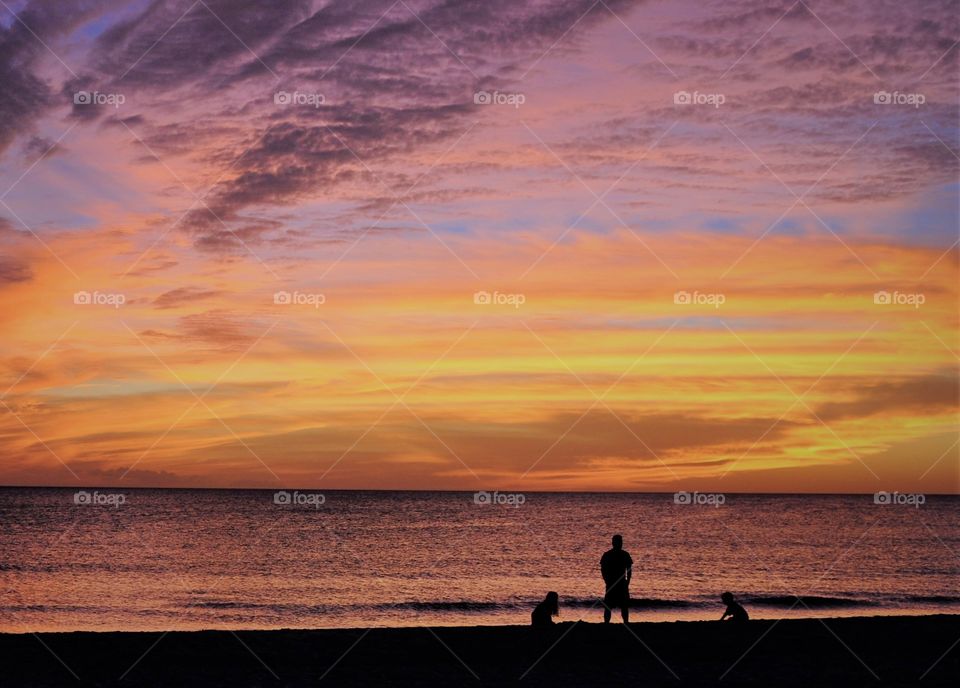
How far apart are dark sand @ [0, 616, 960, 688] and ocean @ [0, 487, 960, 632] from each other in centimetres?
1554

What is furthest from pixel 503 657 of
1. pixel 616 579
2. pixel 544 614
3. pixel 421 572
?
pixel 421 572

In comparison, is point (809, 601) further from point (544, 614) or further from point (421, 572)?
point (544, 614)

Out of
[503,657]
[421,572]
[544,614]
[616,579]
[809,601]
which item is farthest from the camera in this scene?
[421,572]

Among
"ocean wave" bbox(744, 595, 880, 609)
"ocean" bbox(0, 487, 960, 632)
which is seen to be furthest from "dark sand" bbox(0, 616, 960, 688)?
"ocean wave" bbox(744, 595, 880, 609)

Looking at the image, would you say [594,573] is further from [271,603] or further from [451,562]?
[271,603]

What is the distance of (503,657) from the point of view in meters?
17.5

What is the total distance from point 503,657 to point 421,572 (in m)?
38.1

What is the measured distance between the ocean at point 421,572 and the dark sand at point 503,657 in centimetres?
1554

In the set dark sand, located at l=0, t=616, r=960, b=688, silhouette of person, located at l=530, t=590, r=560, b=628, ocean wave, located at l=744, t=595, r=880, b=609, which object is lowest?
dark sand, located at l=0, t=616, r=960, b=688

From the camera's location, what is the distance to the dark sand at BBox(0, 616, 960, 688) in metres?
15.3

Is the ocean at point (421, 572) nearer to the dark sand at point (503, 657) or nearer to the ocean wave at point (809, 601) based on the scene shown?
the ocean wave at point (809, 601)

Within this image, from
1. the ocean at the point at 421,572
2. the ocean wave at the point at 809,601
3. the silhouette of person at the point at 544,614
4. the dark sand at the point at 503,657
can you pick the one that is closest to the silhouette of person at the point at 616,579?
the dark sand at the point at 503,657

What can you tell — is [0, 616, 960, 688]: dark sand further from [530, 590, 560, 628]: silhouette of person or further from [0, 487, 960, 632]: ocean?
[0, 487, 960, 632]: ocean

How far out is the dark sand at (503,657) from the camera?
50.3 ft
